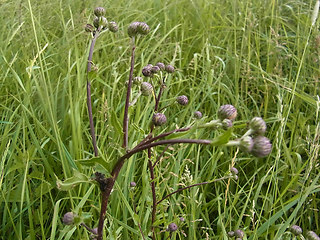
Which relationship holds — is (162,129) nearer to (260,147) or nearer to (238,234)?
(238,234)

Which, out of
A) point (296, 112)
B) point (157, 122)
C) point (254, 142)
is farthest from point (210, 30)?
point (254, 142)

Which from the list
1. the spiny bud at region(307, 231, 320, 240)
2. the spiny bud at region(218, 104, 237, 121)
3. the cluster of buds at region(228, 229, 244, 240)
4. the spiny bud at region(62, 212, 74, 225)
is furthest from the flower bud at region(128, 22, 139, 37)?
the spiny bud at region(307, 231, 320, 240)

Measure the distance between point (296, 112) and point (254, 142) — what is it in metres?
1.39

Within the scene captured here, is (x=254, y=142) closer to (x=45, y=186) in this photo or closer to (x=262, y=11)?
(x=45, y=186)

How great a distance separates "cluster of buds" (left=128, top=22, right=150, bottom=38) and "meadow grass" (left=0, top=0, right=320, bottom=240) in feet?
0.74

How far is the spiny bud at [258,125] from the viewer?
2.43ft

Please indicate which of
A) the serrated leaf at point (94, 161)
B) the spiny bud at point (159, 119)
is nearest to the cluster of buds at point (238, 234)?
the spiny bud at point (159, 119)

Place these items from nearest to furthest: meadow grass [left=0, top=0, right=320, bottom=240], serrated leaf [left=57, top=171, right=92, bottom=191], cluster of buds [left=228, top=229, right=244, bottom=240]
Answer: serrated leaf [left=57, top=171, right=92, bottom=191]
cluster of buds [left=228, top=229, right=244, bottom=240]
meadow grass [left=0, top=0, right=320, bottom=240]

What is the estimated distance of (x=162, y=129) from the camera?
1.95 m

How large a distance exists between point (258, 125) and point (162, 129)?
1217 mm

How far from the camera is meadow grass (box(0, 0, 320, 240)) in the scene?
4.51 ft

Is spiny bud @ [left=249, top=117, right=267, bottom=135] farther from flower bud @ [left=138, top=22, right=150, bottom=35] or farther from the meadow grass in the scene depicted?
flower bud @ [left=138, top=22, right=150, bottom=35]

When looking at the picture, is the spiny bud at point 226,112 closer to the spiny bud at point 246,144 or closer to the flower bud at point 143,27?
the spiny bud at point 246,144

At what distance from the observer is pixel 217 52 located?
276 cm
